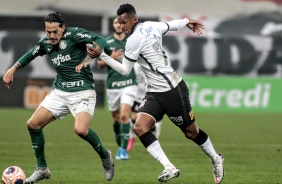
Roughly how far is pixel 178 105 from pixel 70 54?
1613 millimetres

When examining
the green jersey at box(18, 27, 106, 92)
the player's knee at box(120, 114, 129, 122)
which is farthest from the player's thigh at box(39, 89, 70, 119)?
the player's knee at box(120, 114, 129, 122)

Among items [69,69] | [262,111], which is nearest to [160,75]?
[69,69]

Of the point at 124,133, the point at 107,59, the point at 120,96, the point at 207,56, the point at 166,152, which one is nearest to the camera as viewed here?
the point at 107,59

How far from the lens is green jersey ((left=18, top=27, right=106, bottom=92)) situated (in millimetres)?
10758

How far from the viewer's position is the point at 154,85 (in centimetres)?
1055

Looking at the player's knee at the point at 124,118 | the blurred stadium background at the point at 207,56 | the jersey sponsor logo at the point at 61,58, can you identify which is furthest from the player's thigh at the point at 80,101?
the blurred stadium background at the point at 207,56

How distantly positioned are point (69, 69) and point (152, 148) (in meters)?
1.58

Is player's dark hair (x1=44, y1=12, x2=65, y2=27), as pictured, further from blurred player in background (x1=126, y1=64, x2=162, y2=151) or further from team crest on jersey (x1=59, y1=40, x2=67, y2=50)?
blurred player in background (x1=126, y1=64, x2=162, y2=151)

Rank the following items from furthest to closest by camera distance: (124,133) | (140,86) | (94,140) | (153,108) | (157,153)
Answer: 1. (140,86)
2. (124,133)
3. (94,140)
4. (153,108)
5. (157,153)

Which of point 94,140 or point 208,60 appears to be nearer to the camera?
point 94,140

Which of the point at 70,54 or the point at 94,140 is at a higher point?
the point at 70,54

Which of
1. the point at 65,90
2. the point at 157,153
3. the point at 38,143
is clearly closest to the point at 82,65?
the point at 65,90

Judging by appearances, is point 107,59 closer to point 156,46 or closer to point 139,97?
point 156,46

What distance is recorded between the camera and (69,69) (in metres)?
10.8
